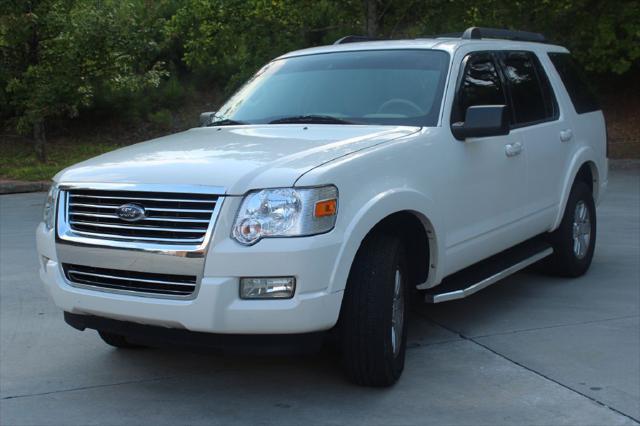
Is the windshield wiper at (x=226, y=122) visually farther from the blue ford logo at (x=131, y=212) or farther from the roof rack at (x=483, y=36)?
the blue ford logo at (x=131, y=212)

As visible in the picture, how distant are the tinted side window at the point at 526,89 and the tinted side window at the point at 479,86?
0.63 feet

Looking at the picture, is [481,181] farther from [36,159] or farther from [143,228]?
[36,159]

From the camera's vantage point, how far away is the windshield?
542 cm

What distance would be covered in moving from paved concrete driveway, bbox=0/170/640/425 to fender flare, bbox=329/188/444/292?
2.19 ft

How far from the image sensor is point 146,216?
424 centimetres

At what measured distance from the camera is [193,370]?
5.05 m

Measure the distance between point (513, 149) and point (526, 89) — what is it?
0.85 meters

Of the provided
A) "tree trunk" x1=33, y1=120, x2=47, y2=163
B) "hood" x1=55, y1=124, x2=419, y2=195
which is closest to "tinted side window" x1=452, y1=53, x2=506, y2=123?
"hood" x1=55, y1=124, x2=419, y2=195

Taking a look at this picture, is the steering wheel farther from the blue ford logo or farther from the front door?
the blue ford logo

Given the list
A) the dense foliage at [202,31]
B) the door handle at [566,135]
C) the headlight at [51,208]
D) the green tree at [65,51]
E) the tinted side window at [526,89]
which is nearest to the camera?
the headlight at [51,208]

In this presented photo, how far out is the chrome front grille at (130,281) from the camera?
13.6 ft

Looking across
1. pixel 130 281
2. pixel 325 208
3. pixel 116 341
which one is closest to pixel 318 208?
pixel 325 208

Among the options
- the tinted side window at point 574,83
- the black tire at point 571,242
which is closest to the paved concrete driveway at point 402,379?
the black tire at point 571,242

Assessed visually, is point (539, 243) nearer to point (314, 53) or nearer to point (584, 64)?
point (314, 53)
